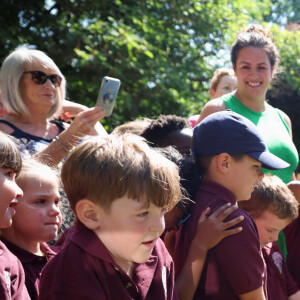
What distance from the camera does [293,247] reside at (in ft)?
12.7

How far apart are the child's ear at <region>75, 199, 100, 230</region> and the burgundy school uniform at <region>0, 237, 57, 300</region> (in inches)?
26.1

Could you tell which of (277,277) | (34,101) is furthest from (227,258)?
(34,101)

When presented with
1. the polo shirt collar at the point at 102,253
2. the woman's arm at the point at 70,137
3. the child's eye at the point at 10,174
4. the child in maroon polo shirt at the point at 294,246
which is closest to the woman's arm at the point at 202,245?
the polo shirt collar at the point at 102,253

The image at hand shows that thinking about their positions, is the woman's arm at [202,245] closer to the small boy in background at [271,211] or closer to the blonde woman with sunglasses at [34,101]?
the small boy in background at [271,211]

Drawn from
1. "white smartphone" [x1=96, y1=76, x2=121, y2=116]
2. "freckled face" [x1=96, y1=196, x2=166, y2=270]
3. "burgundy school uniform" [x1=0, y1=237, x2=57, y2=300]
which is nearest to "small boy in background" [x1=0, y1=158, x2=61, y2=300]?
"burgundy school uniform" [x1=0, y1=237, x2=57, y2=300]

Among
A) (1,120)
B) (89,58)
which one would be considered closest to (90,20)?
(89,58)

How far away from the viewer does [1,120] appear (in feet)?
12.2

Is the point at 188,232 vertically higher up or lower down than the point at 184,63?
higher up

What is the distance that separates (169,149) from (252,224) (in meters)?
0.54

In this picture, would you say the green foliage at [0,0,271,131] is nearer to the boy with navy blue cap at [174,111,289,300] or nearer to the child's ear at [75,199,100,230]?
the boy with navy blue cap at [174,111,289,300]

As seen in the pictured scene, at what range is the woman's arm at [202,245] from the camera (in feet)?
7.57

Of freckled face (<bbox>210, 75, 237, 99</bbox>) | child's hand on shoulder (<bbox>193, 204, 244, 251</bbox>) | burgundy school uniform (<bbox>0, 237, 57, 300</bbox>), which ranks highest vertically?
child's hand on shoulder (<bbox>193, 204, 244, 251</bbox>)

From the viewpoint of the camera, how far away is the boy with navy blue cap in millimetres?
2291

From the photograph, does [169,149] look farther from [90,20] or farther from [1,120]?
[90,20]
